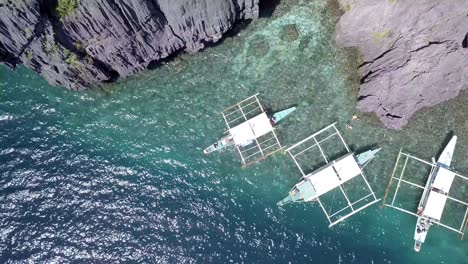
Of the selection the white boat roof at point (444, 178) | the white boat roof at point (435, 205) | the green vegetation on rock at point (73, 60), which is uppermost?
the green vegetation on rock at point (73, 60)

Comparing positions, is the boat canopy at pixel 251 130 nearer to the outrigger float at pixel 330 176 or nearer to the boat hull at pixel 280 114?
the boat hull at pixel 280 114

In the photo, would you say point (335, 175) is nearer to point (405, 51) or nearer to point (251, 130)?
point (251, 130)

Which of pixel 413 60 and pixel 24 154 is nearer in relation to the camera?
pixel 413 60

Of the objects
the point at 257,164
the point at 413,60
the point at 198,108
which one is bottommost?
the point at 257,164

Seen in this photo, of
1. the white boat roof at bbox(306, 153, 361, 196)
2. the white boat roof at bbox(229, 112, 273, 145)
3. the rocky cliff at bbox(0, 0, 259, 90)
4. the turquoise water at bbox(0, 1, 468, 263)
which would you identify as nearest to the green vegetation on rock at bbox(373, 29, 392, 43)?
the turquoise water at bbox(0, 1, 468, 263)

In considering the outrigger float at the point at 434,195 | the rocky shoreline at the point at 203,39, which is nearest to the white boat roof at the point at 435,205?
the outrigger float at the point at 434,195

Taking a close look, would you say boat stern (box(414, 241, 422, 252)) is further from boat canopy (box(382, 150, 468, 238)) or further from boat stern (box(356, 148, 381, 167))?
boat stern (box(356, 148, 381, 167))

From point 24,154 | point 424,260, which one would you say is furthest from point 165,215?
point 424,260

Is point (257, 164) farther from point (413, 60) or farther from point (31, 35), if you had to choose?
point (31, 35)
